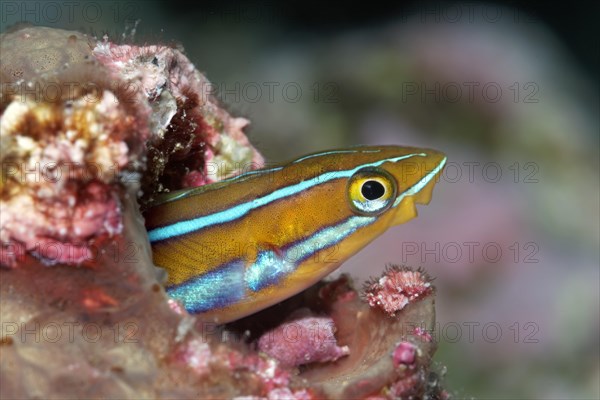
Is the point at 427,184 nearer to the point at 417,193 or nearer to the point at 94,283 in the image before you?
the point at 417,193

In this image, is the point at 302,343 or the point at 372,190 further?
the point at 302,343

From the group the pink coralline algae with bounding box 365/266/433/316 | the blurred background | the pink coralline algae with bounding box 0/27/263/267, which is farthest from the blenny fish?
the blurred background

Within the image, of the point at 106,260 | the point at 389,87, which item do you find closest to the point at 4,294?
the point at 106,260

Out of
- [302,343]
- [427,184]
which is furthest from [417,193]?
[302,343]

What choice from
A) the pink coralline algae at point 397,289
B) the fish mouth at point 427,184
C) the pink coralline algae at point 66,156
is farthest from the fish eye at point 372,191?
the pink coralline algae at point 66,156

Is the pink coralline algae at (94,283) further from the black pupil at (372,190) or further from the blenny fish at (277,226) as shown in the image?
the black pupil at (372,190)

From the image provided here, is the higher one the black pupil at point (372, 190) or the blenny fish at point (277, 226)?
the black pupil at point (372, 190)
